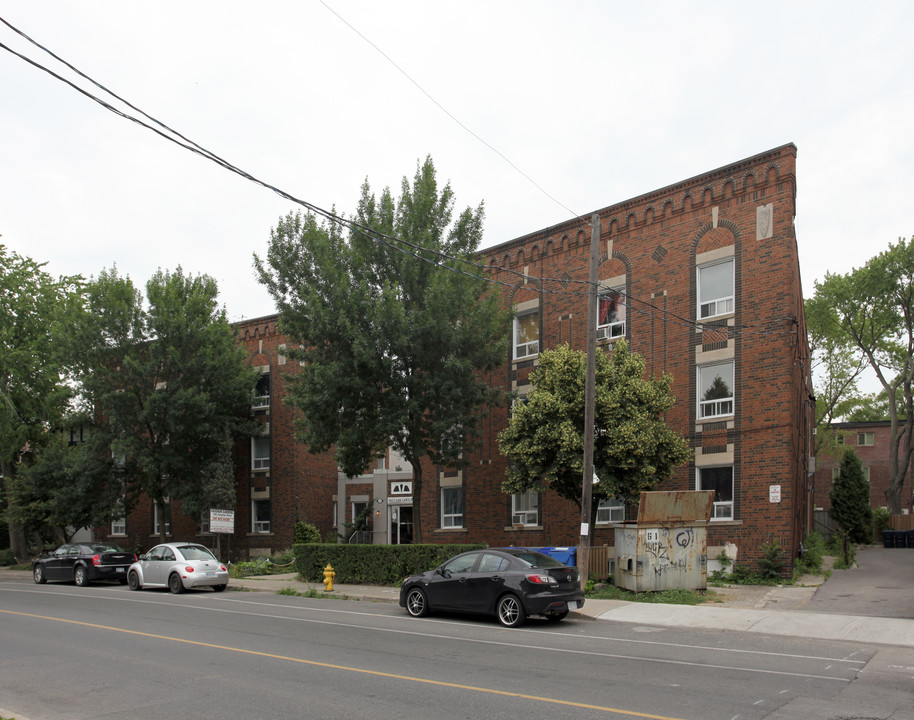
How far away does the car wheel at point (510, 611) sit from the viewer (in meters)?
14.1

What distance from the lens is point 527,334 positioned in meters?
26.6

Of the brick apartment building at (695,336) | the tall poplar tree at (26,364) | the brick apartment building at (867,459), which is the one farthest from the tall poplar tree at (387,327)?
the brick apartment building at (867,459)

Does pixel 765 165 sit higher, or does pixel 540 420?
pixel 765 165

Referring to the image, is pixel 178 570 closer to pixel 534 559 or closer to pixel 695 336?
pixel 534 559

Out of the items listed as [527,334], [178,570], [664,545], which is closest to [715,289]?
[527,334]

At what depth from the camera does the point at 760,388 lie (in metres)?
21.0

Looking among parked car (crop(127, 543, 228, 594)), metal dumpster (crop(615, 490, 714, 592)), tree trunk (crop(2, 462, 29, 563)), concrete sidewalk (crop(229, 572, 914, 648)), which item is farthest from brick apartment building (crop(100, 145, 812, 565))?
tree trunk (crop(2, 462, 29, 563))

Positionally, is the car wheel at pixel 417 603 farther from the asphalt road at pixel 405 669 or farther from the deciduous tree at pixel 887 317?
the deciduous tree at pixel 887 317

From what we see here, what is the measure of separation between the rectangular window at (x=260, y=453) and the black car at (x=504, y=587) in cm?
2065

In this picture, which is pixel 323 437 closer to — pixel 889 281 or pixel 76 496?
pixel 76 496

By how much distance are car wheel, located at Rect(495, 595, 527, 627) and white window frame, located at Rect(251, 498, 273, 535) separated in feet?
71.7

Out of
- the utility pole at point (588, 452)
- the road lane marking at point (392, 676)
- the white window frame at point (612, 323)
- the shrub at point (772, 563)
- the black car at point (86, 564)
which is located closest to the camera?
the road lane marking at point (392, 676)

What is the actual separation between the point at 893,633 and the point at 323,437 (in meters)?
14.6

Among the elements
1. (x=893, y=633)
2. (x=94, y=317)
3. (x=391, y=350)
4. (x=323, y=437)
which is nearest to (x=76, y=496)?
(x=94, y=317)
